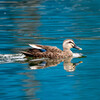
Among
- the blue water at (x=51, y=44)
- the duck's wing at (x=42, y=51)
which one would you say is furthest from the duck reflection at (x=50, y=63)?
the duck's wing at (x=42, y=51)

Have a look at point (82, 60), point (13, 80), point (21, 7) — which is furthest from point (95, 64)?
point (21, 7)

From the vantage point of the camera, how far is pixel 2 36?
1938cm

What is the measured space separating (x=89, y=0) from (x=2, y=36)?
64.3 feet

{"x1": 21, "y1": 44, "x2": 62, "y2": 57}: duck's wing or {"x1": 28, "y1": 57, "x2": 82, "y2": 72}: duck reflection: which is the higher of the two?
{"x1": 21, "y1": 44, "x2": 62, "y2": 57}: duck's wing

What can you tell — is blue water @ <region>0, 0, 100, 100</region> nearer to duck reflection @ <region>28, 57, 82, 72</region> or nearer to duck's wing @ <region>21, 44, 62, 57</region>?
duck reflection @ <region>28, 57, 82, 72</region>

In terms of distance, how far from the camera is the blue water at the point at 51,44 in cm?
1062

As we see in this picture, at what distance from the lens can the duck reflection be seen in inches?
527

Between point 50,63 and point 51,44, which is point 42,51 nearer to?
point 50,63

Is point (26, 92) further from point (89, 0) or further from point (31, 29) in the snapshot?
point (89, 0)

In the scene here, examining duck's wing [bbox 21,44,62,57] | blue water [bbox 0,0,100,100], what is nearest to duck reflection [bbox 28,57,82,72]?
blue water [bbox 0,0,100,100]

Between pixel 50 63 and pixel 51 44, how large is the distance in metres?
3.32

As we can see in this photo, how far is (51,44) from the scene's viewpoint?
17438 mm

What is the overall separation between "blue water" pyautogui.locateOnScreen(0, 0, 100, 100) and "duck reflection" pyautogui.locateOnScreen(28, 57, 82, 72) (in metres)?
0.16

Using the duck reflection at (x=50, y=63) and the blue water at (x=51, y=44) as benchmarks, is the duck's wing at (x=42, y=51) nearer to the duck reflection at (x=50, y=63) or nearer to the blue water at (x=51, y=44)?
the duck reflection at (x=50, y=63)
